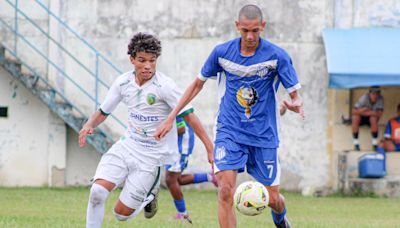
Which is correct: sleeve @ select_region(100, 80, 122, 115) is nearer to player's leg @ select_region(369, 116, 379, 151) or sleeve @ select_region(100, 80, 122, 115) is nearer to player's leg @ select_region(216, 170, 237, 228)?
player's leg @ select_region(216, 170, 237, 228)

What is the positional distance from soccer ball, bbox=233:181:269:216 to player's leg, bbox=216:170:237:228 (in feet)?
0.19

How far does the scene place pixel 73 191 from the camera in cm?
2061

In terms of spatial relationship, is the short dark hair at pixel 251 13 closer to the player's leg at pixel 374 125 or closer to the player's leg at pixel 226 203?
the player's leg at pixel 226 203

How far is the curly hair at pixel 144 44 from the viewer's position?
10602 millimetres

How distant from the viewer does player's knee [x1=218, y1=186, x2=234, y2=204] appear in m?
9.79

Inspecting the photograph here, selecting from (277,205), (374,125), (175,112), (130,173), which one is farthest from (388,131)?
(175,112)

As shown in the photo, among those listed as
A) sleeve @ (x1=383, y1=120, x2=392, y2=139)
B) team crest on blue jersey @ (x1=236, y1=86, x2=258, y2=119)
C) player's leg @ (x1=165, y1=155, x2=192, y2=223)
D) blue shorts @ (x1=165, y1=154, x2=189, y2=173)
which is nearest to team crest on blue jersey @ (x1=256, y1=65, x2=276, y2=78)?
team crest on blue jersey @ (x1=236, y1=86, x2=258, y2=119)

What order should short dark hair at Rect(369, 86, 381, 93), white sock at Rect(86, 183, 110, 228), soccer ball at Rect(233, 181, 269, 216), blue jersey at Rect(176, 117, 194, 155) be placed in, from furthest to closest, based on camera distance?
short dark hair at Rect(369, 86, 381, 93) → blue jersey at Rect(176, 117, 194, 155) → white sock at Rect(86, 183, 110, 228) → soccer ball at Rect(233, 181, 269, 216)

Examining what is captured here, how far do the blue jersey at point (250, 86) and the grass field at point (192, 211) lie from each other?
2805mm

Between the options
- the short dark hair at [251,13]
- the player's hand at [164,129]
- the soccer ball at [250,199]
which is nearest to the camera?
the soccer ball at [250,199]

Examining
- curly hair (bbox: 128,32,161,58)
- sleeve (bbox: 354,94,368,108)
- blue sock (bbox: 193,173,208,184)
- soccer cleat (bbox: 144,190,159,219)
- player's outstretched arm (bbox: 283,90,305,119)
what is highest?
curly hair (bbox: 128,32,161,58)

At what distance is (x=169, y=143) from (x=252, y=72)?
4.33ft

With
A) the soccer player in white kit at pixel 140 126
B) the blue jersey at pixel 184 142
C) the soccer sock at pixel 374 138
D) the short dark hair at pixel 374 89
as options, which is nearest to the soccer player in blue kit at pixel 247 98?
the soccer player in white kit at pixel 140 126

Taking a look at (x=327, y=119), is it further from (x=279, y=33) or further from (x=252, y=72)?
(x=252, y=72)
